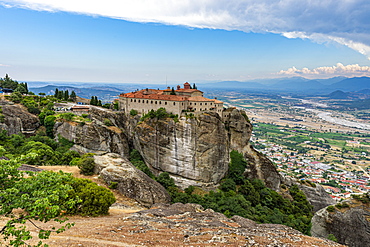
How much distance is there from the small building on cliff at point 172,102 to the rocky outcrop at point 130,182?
77.7 feet

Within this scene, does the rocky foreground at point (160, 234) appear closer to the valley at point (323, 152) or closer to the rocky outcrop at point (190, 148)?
the rocky outcrop at point (190, 148)

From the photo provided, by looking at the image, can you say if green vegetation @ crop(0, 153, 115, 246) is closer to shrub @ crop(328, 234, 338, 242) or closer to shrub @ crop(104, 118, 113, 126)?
shrub @ crop(328, 234, 338, 242)

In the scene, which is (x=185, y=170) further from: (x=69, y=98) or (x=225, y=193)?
(x=69, y=98)

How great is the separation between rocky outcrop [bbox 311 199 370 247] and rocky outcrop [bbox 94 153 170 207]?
79.3ft

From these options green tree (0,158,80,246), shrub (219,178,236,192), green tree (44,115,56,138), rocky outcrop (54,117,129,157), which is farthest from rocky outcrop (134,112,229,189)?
green tree (0,158,80,246)

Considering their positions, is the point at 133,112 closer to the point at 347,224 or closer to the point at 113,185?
the point at 113,185

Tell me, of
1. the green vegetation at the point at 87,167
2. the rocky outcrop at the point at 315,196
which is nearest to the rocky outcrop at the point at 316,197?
the rocky outcrop at the point at 315,196

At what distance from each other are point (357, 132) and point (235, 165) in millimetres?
170193

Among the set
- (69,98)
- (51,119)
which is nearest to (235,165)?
(51,119)

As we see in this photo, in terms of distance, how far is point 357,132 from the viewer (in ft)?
557

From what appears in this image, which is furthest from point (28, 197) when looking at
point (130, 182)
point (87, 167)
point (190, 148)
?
point (190, 148)

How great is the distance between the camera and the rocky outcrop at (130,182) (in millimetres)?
23641

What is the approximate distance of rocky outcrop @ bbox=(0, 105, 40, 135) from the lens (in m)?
45.1

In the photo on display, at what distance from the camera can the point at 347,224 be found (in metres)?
31.2
